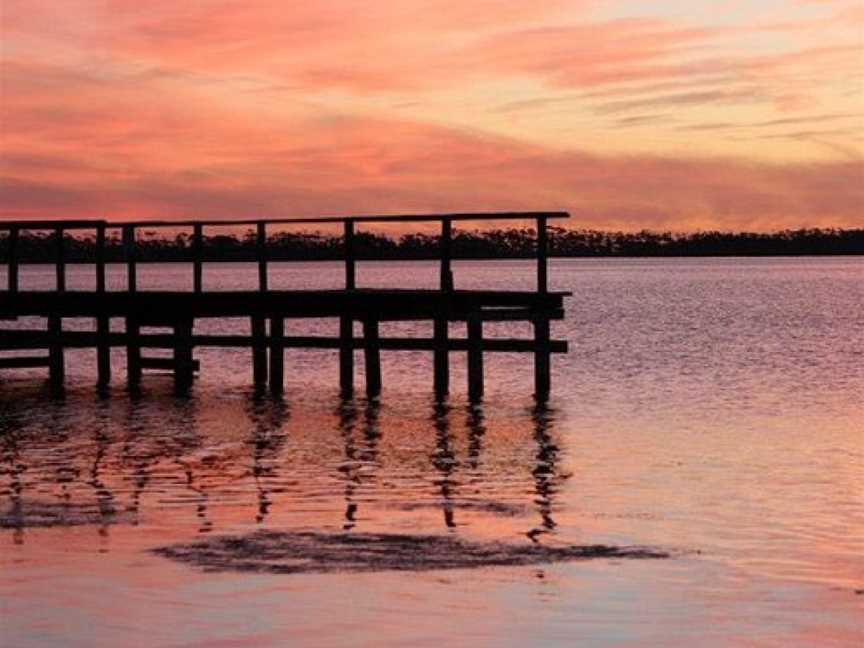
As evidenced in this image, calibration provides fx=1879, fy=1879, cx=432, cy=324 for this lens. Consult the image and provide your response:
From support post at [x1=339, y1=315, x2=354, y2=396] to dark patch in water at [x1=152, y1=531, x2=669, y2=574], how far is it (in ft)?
62.0

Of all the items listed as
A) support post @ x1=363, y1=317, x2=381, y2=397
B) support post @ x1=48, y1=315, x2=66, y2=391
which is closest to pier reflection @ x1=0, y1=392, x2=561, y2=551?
support post @ x1=363, y1=317, x2=381, y2=397

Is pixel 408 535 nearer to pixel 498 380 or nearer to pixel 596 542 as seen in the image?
pixel 596 542

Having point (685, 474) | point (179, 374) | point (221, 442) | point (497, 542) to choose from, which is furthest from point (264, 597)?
point (179, 374)

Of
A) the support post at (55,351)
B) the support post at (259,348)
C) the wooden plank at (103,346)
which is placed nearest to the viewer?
the support post at (259,348)

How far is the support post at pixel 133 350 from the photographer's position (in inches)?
1441

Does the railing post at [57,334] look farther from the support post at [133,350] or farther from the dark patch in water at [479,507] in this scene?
the dark patch in water at [479,507]

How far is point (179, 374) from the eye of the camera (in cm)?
3478

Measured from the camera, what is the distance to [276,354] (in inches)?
1430

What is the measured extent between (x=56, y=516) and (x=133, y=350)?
2153 cm

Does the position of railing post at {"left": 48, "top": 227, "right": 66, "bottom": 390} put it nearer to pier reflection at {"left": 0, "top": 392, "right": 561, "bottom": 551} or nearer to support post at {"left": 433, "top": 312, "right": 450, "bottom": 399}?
pier reflection at {"left": 0, "top": 392, "right": 561, "bottom": 551}

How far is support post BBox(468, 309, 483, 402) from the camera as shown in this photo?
108ft

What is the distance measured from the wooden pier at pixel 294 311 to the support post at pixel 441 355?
25mm

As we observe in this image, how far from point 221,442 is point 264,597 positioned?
40.1ft

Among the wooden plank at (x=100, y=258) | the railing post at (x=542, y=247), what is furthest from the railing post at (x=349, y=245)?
the wooden plank at (x=100, y=258)
